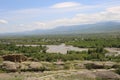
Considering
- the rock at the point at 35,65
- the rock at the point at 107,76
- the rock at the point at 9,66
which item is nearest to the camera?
the rock at the point at 107,76

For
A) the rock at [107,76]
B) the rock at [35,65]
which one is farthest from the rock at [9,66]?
the rock at [107,76]

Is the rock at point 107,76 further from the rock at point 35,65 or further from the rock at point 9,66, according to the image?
the rock at point 9,66

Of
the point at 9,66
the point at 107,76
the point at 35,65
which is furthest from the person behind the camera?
the point at 35,65

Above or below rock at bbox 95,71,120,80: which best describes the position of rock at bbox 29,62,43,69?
below

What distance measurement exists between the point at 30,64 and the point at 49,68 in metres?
3.03

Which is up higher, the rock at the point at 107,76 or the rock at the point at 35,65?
the rock at the point at 107,76

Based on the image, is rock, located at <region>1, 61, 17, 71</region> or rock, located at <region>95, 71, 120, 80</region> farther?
rock, located at <region>1, 61, 17, 71</region>

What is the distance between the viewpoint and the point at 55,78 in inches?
1157

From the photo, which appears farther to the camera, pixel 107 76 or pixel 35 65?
pixel 35 65

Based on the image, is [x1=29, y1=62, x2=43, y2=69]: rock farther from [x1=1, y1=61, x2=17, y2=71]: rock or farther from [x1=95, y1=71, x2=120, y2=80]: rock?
[x1=95, y1=71, x2=120, y2=80]: rock

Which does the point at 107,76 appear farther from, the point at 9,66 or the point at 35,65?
the point at 9,66

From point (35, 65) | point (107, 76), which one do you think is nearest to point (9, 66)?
point (35, 65)

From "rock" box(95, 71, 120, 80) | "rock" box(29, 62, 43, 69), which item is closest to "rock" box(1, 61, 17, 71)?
"rock" box(29, 62, 43, 69)

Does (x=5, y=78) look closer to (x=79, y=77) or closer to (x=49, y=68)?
(x=79, y=77)
